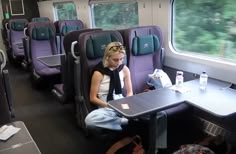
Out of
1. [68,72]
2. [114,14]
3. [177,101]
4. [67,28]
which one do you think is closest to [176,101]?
[177,101]

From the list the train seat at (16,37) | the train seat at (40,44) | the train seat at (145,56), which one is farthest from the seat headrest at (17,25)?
the train seat at (145,56)

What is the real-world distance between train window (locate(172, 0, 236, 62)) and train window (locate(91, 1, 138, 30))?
0.83 m

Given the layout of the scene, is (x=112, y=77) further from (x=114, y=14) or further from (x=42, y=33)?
(x=42, y=33)

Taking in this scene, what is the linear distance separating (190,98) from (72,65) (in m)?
1.26

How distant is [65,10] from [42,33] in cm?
199

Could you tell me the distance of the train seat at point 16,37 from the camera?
6027 mm

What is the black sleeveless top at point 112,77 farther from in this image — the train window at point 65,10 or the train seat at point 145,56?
the train window at point 65,10

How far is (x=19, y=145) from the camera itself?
4.54 feet

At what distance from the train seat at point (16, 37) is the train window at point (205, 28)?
4178 millimetres

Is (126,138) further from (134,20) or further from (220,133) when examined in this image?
(134,20)

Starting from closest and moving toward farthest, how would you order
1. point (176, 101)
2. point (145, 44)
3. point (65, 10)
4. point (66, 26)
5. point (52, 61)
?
point (176, 101)
point (145, 44)
point (52, 61)
point (66, 26)
point (65, 10)

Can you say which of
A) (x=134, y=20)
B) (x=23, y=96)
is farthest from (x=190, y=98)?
(x=23, y=96)

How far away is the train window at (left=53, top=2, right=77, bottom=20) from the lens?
18.9 feet

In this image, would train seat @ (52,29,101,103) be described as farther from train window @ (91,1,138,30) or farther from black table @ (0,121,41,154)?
black table @ (0,121,41,154)
